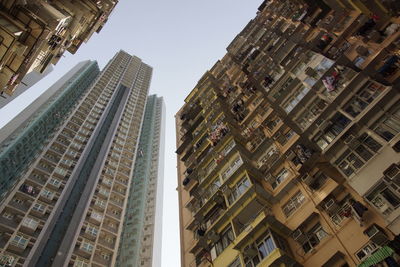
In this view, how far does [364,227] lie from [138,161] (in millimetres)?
69742

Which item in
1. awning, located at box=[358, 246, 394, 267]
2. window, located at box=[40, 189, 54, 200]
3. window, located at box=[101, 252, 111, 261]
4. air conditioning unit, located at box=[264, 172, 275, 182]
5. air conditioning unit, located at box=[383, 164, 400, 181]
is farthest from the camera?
window, located at box=[40, 189, 54, 200]

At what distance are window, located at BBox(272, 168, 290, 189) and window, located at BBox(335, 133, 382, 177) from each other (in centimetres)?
455

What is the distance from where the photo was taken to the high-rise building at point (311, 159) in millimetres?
13344

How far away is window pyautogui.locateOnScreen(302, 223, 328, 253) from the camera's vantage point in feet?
48.2

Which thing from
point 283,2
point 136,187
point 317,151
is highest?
point 283,2

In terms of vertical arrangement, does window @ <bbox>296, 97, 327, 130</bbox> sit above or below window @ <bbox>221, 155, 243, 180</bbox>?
above

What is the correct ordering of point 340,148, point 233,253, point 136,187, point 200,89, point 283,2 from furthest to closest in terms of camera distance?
1. point 136,187
2. point 200,89
3. point 283,2
4. point 233,253
5. point 340,148

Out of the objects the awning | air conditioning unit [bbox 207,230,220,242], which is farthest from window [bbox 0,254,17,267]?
the awning

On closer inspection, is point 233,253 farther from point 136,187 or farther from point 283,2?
point 136,187

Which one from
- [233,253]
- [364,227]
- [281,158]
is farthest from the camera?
[281,158]

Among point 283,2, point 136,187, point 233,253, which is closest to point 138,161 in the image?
point 136,187

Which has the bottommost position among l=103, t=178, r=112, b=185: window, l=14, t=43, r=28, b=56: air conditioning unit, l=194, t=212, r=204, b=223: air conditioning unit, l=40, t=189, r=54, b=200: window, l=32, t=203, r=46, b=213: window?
l=40, t=189, r=54, b=200: window

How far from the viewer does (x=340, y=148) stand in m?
15.2

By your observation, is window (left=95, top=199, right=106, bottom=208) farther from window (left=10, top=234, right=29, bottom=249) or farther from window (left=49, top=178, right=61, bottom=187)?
window (left=10, top=234, right=29, bottom=249)
